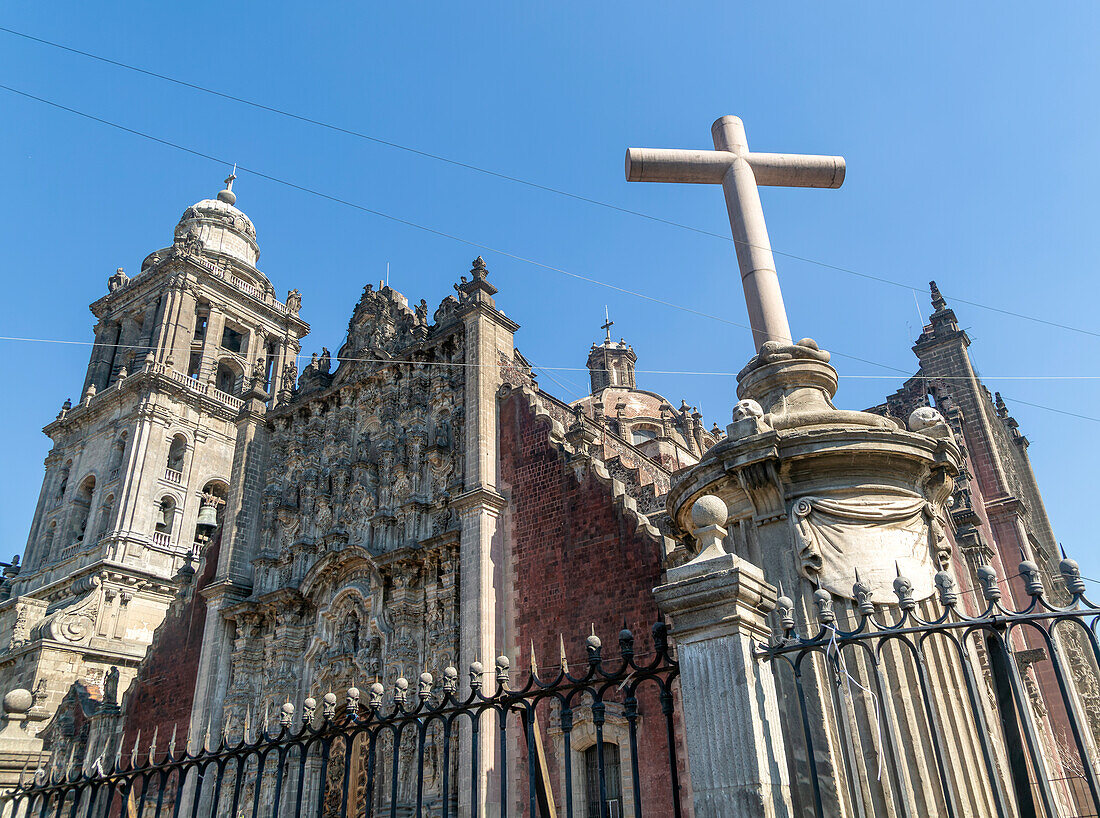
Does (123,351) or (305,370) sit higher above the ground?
(123,351)

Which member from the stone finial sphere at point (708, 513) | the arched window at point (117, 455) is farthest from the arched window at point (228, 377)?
the stone finial sphere at point (708, 513)

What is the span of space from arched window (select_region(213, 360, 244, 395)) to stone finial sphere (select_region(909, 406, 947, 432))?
35092 millimetres

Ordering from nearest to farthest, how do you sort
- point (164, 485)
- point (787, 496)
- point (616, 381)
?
1. point (787, 496)
2. point (164, 485)
3. point (616, 381)

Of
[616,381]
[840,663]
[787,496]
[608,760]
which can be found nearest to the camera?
[840,663]

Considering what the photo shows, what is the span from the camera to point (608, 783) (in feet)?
42.7

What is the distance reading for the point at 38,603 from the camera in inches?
1213

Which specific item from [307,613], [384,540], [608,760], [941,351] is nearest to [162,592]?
[307,613]

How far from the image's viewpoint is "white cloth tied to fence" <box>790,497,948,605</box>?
5.61 metres

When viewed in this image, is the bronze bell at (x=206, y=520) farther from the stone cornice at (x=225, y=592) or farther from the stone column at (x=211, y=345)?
the stone cornice at (x=225, y=592)

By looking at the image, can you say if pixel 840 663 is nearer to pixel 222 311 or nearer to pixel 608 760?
pixel 608 760

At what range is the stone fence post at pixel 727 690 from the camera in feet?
13.7

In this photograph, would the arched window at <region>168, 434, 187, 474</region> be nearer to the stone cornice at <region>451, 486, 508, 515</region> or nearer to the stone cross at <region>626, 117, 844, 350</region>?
the stone cornice at <region>451, 486, 508, 515</region>

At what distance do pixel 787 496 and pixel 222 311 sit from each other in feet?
118

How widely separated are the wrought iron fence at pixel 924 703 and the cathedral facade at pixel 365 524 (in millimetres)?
1340
